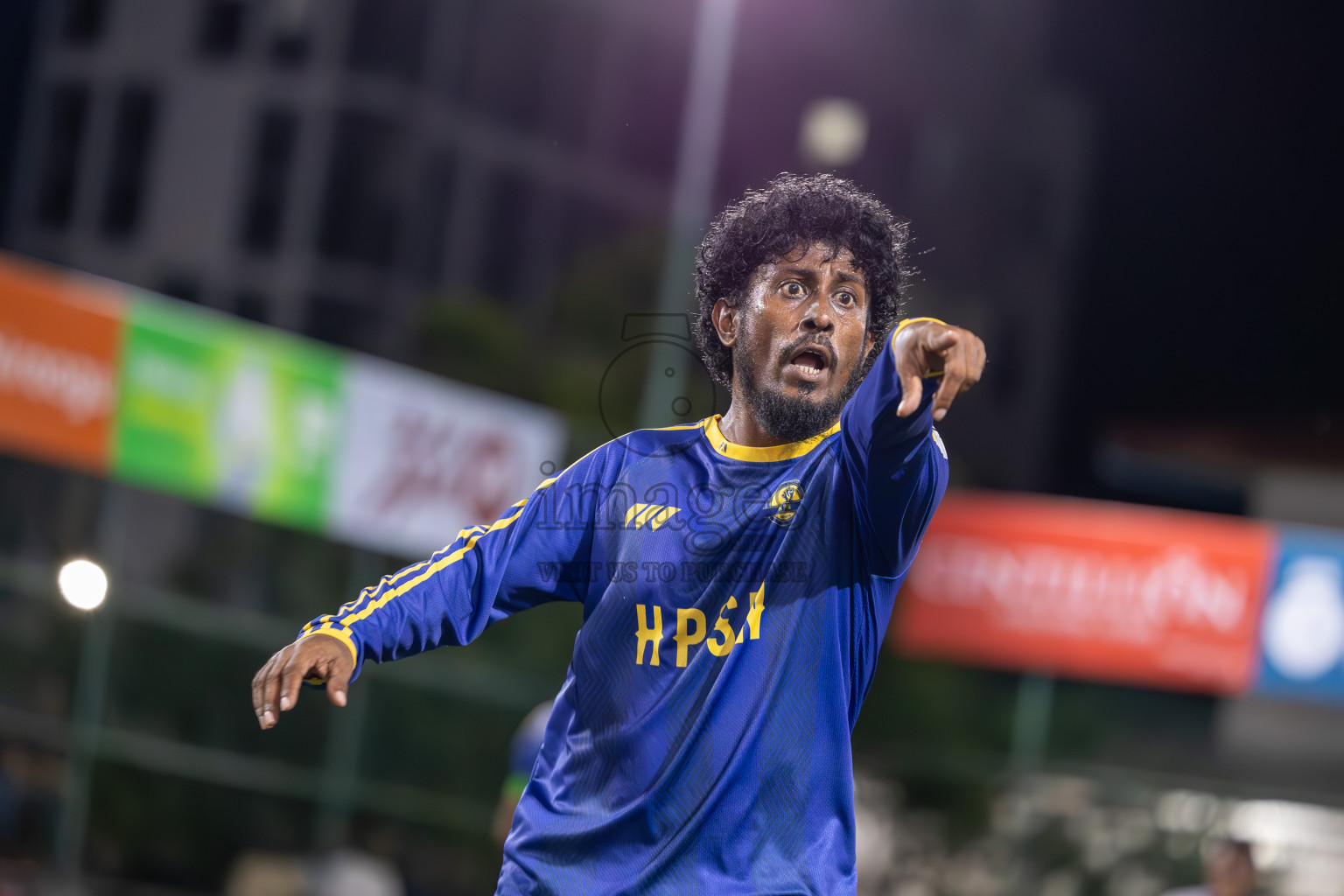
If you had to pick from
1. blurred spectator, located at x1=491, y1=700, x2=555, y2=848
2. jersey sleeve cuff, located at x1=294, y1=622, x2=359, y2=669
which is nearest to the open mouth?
jersey sleeve cuff, located at x1=294, y1=622, x2=359, y2=669

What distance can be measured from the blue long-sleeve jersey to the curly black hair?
1.37 feet

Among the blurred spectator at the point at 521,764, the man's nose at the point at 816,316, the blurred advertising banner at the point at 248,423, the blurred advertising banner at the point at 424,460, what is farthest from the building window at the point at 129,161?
the man's nose at the point at 816,316

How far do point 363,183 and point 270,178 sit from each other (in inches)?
87.3

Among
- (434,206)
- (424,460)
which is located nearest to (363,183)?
(434,206)

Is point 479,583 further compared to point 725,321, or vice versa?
point 725,321

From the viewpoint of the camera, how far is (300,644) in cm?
309

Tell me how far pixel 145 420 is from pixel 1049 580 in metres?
7.08

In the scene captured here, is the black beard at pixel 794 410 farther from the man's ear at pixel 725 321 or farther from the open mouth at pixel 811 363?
the man's ear at pixel 725 321

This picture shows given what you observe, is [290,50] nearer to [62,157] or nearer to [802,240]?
[62,157]

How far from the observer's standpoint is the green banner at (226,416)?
955cm

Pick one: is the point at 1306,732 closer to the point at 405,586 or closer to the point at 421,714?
the point at 421,714

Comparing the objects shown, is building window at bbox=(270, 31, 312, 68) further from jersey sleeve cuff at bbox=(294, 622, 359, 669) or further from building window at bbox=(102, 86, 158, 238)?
jersey sleeve cuff at bbox=(294, 622, 359, 669)

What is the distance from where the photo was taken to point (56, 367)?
9.02 m

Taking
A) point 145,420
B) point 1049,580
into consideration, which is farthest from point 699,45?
point 145,420
